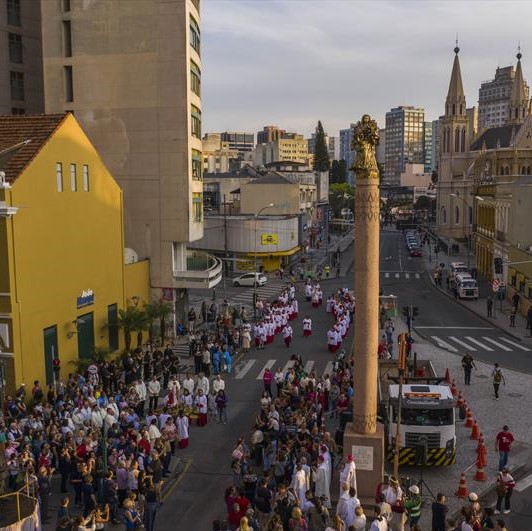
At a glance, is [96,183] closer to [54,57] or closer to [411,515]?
[54,57]

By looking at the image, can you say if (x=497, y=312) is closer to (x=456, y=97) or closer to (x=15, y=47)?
(x=15, y=47)

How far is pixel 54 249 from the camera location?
2841cm

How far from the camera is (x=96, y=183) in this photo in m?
32.9

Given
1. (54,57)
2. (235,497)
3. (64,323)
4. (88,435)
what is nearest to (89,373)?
(64,323)

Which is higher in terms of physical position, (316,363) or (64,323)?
(64,323)

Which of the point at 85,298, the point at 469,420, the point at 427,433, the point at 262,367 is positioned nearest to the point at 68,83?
the point at 85,298

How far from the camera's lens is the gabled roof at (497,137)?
109125mm

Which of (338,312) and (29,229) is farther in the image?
(338,312)

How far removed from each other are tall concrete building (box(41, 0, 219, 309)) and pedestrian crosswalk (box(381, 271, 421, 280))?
35354 mm

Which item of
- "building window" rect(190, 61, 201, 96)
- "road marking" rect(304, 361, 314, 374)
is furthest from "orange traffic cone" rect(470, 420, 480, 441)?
"building window" rect(190, 61, 201, 96)

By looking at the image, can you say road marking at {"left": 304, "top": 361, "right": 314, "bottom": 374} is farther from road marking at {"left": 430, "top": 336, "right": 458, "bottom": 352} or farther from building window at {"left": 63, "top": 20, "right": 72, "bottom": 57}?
building window at {"left": 63, "top": 20, "right": 72, "bottom": 57}

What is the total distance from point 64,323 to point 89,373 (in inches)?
111

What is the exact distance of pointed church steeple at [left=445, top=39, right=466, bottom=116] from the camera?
117125 mm

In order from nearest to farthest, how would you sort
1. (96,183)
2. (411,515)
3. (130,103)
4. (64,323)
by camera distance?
(411,515) < (64,323) < (96,183) < (130,103)
